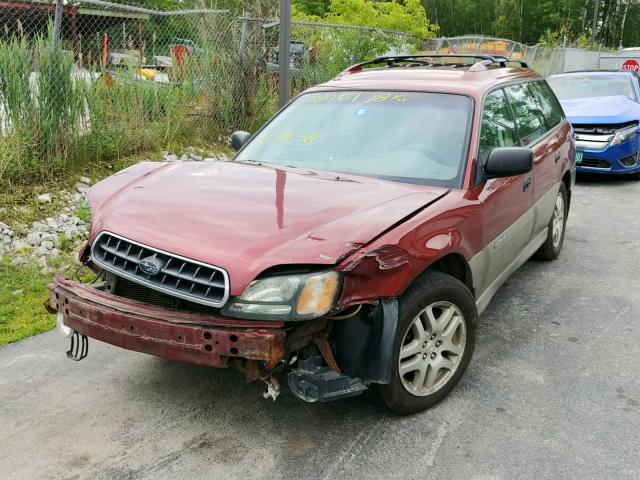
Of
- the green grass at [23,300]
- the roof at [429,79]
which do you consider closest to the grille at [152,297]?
the green grass at [23,300]

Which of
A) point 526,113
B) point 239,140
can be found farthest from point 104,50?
point 526,113

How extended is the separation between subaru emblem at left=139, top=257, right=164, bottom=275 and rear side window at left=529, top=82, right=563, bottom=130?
363cm

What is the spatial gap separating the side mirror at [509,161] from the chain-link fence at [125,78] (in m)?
4.56

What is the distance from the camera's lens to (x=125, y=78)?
23.9 feet

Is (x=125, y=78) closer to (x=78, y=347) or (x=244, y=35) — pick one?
(x=244, y=35)

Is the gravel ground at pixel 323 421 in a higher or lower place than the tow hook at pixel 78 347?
lower

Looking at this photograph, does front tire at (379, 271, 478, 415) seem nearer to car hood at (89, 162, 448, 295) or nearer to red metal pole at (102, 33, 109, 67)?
car hood at (89, 162, 448, 295)

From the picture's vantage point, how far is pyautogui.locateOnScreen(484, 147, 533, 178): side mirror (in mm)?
3514

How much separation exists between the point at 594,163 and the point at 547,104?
165 inches

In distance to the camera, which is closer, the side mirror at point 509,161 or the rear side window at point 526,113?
the side mirror at point 509,161

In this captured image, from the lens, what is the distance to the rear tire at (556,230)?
18.1 feet

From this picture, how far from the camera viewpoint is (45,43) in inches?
249

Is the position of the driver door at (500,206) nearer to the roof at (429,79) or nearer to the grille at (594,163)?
the roof at (429,79)

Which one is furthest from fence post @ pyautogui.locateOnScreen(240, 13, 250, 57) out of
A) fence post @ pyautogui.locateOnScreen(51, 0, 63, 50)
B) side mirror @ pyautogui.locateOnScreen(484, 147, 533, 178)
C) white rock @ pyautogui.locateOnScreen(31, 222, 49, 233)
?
side mirror @ pyautogui.locateOnScreen(484, 147, 533, 178)
